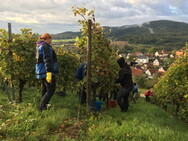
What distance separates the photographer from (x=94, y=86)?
594 centimetres

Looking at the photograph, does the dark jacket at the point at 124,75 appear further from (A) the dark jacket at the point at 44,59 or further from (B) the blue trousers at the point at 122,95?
(A) the dark jacket at the point at 44,59

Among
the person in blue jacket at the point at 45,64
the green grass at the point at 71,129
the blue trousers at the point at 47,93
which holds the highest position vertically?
the person in blue jacket at the point at 45,64

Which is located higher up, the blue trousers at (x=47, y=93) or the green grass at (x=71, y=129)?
the blue trousers at (x=47, y=93)

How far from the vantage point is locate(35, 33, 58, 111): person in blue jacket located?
15.1 feet

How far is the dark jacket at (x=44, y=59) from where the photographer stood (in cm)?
461

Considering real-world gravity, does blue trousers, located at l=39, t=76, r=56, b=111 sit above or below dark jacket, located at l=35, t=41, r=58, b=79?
below

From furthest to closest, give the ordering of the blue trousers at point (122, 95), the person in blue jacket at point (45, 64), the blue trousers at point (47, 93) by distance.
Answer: the blue trousers at point (122, 95), the blue trousers at point (47, 93), the person in blue jacket at point (45, 64)

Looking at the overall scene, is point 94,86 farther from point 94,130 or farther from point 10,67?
point 10,67

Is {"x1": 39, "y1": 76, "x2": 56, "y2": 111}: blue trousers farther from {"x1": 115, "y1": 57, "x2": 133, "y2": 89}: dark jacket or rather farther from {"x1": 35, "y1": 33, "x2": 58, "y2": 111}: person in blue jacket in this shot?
{"x1": 115, "y1": 57, "x2": 133, "y2": 89}: dark jacket

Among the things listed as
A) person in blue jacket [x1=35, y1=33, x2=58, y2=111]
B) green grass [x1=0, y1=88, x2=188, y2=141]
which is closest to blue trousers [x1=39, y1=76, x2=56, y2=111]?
person in blue jacket [x1=35, y1=33, x2=58, y2=111]

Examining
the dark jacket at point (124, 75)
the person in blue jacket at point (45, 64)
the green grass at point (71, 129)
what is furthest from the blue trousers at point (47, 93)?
the dark jacket at point (124, 75)

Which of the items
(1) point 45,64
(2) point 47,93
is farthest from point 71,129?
(1) point 45,64

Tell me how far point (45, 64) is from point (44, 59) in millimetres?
146

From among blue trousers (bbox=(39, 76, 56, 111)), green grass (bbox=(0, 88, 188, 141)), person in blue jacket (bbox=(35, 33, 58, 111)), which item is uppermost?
person in blue jacket (bbox=(35, 33, 58, 111))
